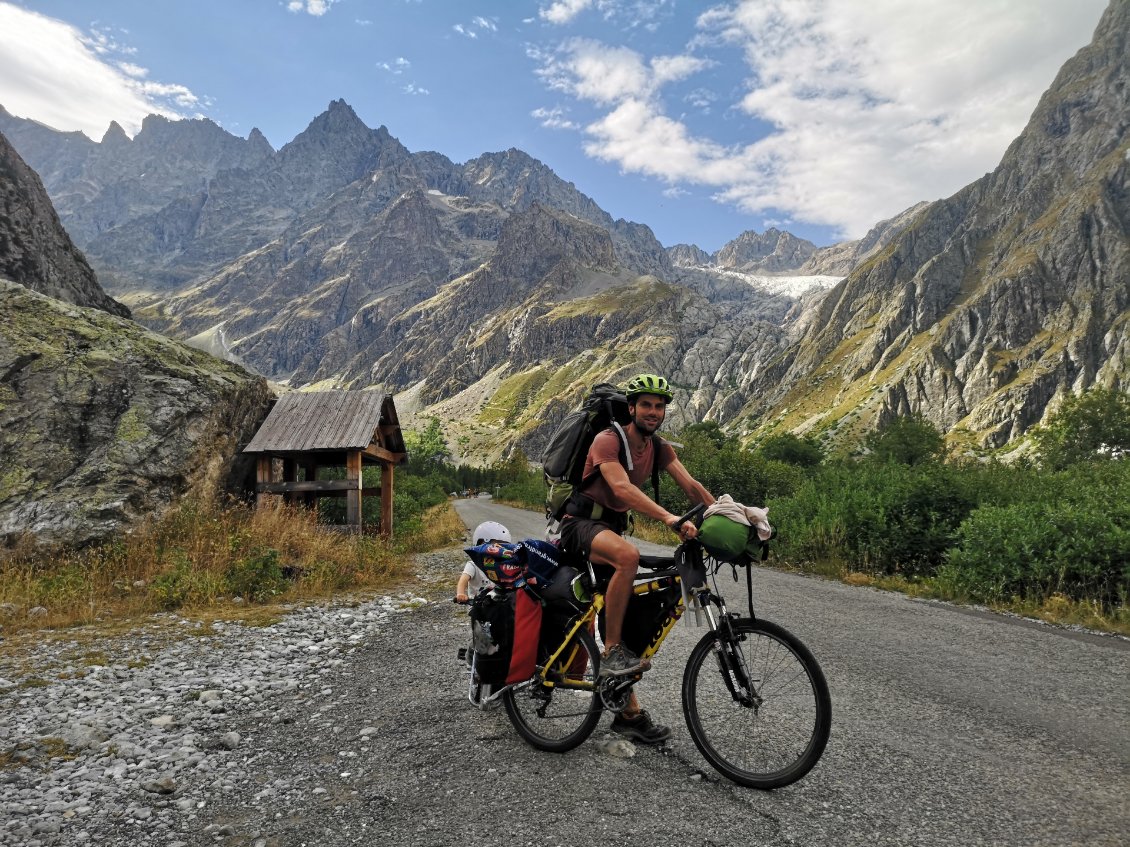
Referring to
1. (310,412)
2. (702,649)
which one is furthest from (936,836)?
(310,412)

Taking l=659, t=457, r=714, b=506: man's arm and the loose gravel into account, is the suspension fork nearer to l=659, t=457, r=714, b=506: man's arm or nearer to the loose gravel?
l=659, t=457, r=714, b=506: man's arm

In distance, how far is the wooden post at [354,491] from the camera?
52.2 feet

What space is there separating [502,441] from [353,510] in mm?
183534

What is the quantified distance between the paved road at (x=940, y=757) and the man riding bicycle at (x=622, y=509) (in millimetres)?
495

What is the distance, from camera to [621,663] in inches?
169

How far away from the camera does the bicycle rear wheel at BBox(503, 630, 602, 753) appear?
14.6 feet

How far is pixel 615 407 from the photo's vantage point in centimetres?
479

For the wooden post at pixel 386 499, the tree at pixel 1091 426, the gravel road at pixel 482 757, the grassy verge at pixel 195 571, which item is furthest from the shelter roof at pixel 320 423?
the tree at pixel 1091 426

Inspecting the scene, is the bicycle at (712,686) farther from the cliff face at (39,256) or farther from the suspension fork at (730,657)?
the cliff face at (39,256)

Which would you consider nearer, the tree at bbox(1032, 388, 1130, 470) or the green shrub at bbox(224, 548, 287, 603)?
the green shrub at bbox(224, 548, 287, 603)

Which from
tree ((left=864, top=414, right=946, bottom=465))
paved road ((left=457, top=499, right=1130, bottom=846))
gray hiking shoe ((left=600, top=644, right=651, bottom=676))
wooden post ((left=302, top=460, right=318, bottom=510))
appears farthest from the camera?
tree ((left=864, top=414, right=946, bottom=465))

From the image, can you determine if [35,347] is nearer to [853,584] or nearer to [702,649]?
[702,649]

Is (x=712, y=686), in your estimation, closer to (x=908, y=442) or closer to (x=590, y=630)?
(x=590, y=630)

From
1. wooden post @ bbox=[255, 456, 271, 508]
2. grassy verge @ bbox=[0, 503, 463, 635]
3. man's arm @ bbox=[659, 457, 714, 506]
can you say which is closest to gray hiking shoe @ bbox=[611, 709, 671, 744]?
man's arm @ bbox=[659, 457, 714, 506]
